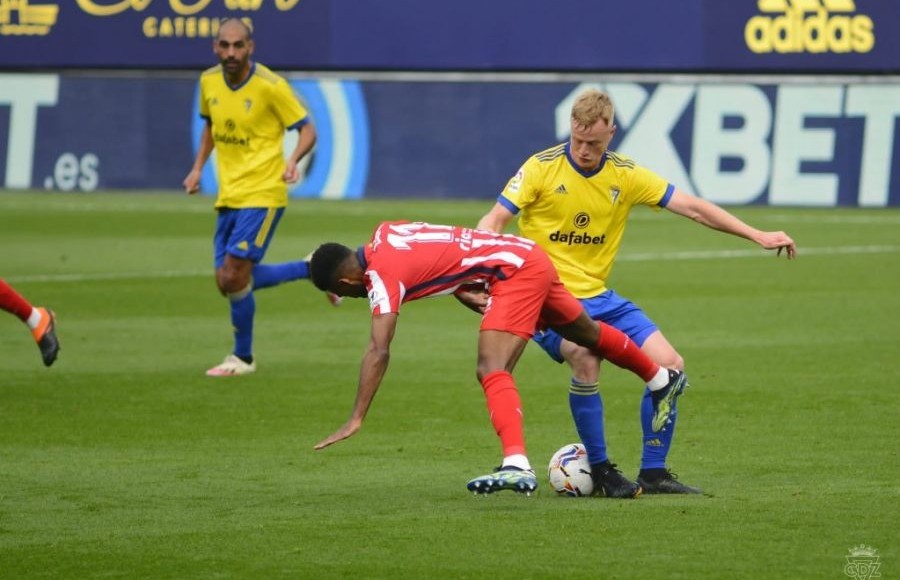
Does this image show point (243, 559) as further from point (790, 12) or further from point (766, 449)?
point (790, 12)

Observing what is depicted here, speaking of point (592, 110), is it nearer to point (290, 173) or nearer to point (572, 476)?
point (572, 476)

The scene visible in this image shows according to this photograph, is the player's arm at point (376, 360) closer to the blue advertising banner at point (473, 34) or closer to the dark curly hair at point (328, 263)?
the dark curly hair at point (328, 263)

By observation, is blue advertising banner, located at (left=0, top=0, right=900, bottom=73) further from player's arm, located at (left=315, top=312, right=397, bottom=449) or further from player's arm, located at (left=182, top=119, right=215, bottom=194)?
player's arm, located at (left=315, top=312, right=397, bottom=449)

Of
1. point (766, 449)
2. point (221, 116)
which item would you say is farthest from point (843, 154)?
point (766, 449)

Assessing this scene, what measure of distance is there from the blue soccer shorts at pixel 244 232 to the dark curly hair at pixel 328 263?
5154 millimetres

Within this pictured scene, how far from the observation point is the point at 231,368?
41.7 feet

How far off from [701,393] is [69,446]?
431cm

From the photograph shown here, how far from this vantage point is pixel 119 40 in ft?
99.8

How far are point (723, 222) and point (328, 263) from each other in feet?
6.81

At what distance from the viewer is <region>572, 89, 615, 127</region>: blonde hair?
8.23 metres

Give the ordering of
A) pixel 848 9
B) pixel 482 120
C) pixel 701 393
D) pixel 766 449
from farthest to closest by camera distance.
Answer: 1. pixel 482 120
2. pixel 848 9
3. pixel 701 393
4. pixel 766 449

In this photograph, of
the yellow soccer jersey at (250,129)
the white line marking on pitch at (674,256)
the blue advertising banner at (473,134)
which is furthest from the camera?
the blue advertising banner at (473,134)

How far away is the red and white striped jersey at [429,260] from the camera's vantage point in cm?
769

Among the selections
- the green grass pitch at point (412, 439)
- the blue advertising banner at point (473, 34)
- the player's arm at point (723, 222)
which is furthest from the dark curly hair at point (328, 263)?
the blue advertising banner at point (473, 34)
